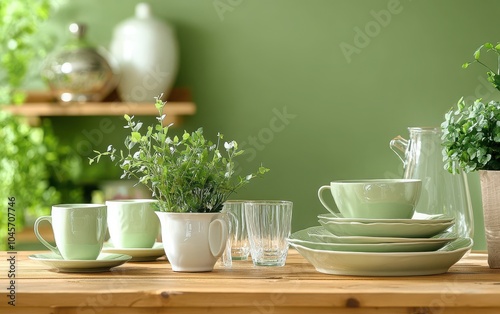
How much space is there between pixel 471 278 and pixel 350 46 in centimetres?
262

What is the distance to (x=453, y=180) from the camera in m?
1.48

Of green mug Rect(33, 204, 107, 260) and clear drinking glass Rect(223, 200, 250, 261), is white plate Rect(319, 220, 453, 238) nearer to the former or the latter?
clear drinking glass Rect(223, 200, 250, 261)

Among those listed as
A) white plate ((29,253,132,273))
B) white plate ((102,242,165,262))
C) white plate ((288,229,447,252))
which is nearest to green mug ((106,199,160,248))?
white plate ((102,242,165,262))

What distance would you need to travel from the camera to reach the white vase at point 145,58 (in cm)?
360

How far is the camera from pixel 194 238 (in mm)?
1367

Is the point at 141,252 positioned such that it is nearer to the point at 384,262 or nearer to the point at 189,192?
the point at 189,192

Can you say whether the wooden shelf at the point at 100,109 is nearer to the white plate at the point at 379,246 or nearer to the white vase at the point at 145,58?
the white vase at the point at 145,58

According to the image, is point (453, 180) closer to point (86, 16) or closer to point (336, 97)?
point (336, 97)

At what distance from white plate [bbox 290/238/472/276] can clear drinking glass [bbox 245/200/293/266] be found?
54 millimetres

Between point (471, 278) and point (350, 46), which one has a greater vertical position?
point (350, 46)

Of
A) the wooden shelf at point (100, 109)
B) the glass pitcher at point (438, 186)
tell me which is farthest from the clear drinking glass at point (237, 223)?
the wooden shelf at point (100, 109)

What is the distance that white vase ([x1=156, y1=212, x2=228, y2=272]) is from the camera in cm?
137

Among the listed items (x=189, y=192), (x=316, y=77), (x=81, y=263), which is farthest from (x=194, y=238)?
(x=316, y=77)

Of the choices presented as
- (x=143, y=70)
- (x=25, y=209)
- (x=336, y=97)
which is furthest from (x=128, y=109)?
(x=336, y=97)
